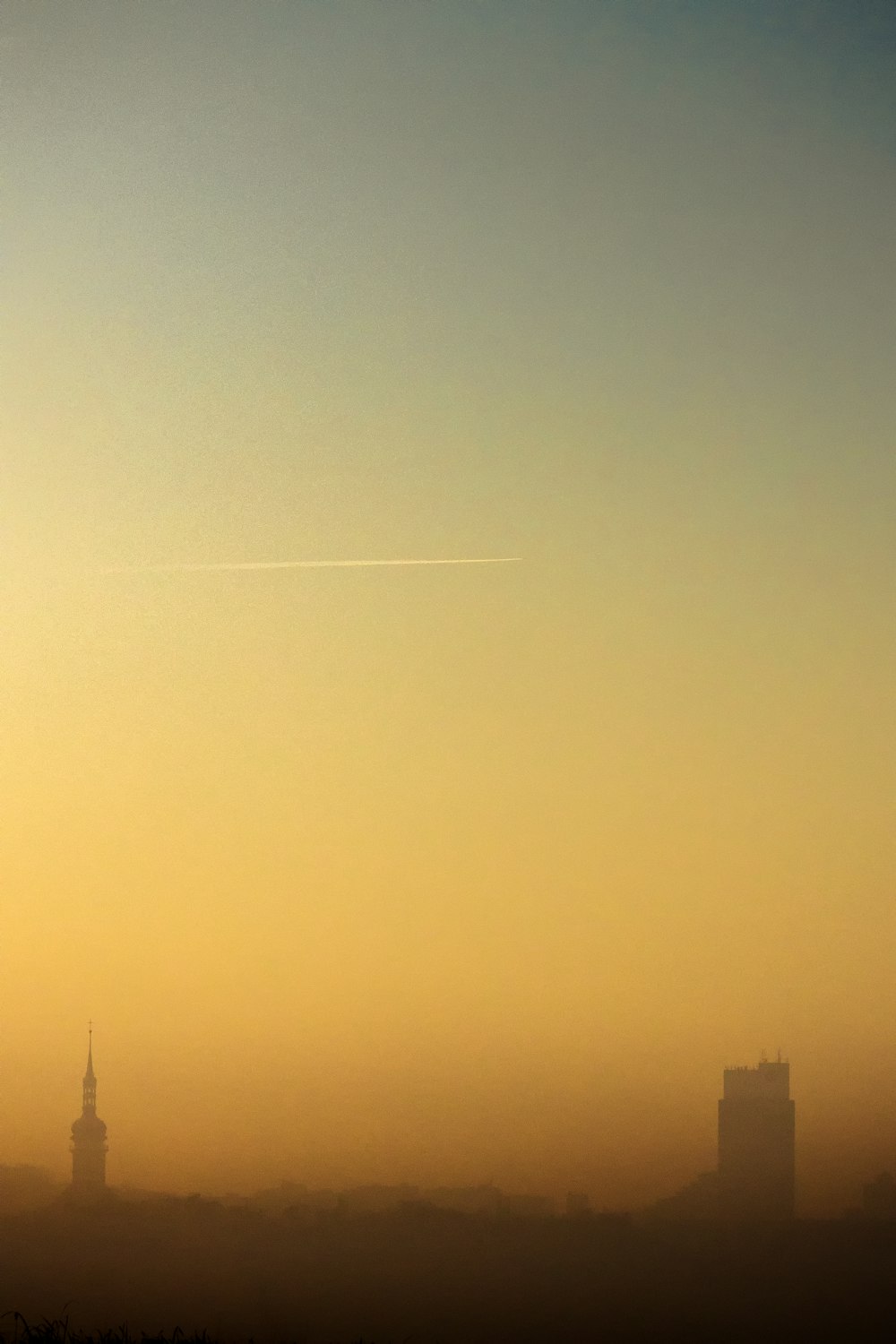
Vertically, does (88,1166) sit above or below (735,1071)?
below

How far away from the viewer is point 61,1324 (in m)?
25.5

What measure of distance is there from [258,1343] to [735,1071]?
92.1 m

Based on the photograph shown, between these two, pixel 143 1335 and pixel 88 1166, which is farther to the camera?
pixel 88 1166

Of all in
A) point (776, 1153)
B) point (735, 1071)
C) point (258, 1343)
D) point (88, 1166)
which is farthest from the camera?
point (88, 1166)

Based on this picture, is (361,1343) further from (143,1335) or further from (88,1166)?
(88,1166)

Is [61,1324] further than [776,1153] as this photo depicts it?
No

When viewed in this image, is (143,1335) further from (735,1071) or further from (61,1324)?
(735,1071)

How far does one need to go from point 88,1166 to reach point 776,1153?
397ft

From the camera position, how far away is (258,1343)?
83.0 ft

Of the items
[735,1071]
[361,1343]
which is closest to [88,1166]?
[735,1071]

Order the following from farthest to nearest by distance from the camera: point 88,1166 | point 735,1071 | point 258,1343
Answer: point 88,1166, point 735,1071, point 258,1343

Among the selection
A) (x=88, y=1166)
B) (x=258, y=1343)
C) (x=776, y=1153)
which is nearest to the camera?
(x=258, y=1343)

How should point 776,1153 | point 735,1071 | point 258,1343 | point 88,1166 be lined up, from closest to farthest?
point 258,1343 → point 776,1153 → point 735,1071 → point 88,1166

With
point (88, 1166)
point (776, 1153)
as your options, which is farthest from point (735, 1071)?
point (88, 1166)
